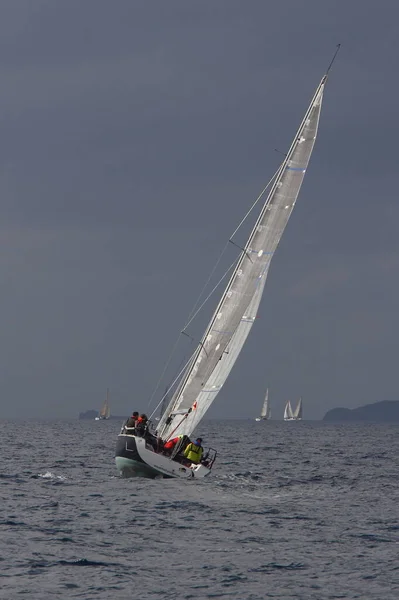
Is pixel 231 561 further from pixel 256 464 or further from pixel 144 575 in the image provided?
pixel 256 464

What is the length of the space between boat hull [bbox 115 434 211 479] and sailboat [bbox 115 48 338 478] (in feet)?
5.69

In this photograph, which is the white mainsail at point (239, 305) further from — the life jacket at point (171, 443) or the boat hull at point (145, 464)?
the boat hull at point (145, 464)

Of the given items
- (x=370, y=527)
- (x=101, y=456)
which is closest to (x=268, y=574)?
(x=370, y=527)

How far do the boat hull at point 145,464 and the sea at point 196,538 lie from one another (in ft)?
1.65

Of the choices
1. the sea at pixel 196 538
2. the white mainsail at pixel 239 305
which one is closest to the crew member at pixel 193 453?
the sea at pixel 196 538

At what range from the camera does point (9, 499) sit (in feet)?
110

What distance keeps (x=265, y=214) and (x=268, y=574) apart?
22.7 meters

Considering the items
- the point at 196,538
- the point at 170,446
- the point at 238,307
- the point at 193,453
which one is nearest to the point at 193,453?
the point at 193,453

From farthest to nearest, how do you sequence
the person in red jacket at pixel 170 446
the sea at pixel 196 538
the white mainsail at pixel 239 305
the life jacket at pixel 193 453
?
1. the white mainsail at pixel 239 305
2. the person in red jacket at pixel 170 446
3. the life jacket at pixel 193 453
4. the sea at pixel 196 538

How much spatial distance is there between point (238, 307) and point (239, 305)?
9 cm

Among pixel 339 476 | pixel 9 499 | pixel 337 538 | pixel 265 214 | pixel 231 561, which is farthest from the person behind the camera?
pixel 339 476

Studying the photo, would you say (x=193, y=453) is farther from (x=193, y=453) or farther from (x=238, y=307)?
(x=238, y=307)

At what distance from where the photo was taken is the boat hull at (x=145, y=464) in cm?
3797

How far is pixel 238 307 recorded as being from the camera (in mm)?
41656
